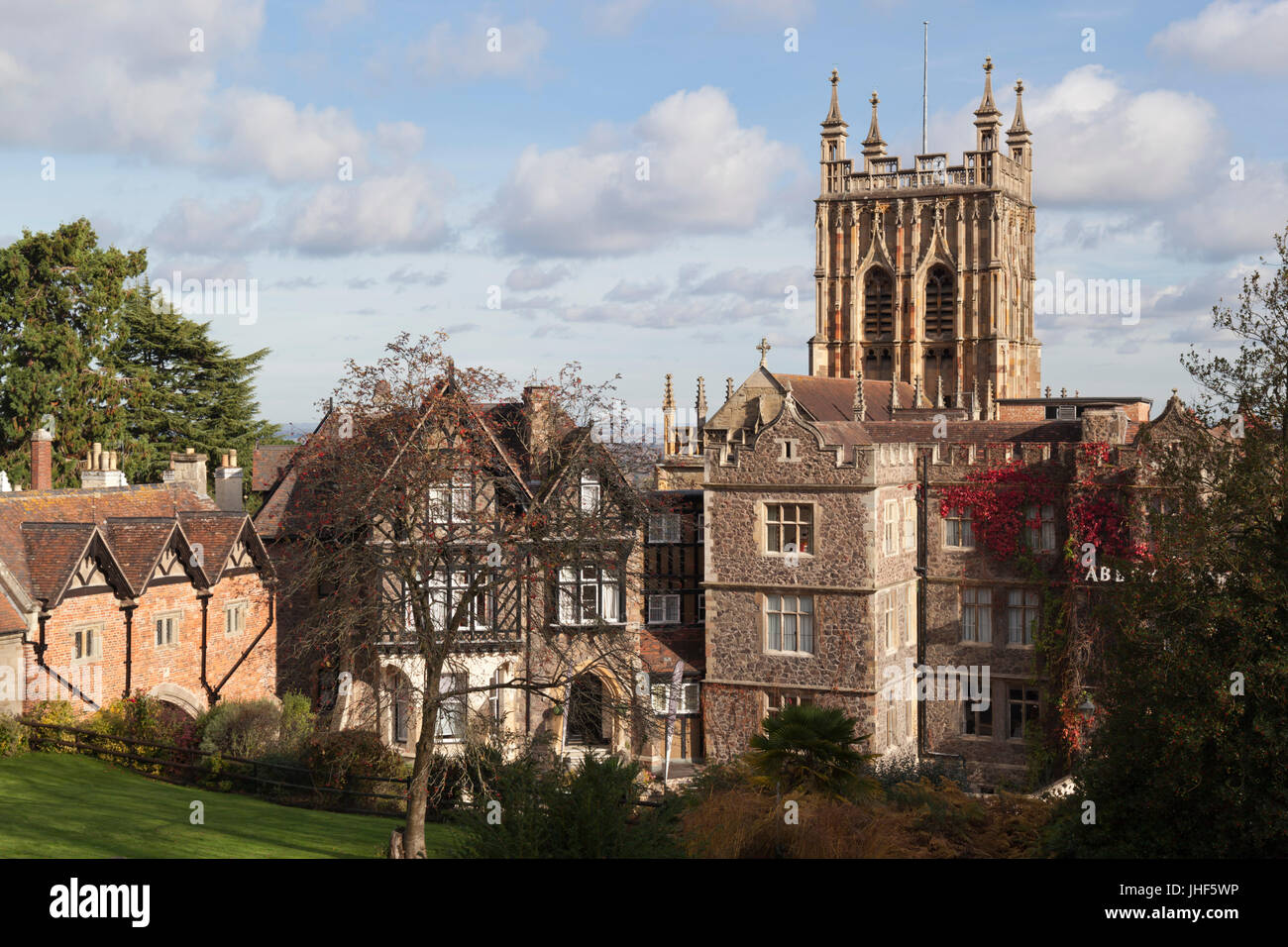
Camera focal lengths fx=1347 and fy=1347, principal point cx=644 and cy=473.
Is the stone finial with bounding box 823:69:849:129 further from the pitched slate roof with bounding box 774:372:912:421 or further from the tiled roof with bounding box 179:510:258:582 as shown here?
the tiled roof with bounding box 179:510:258:582

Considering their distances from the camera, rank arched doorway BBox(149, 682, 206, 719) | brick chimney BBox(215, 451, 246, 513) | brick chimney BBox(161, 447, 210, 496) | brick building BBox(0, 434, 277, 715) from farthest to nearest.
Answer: brick chimney BBox(215, 451, 246, 513)
brick chimney BBox(161, 447, 210, 496)
arched doorway BBox(149, 682, 206, 719)
brick building BBox(0, 434, 277, 715)

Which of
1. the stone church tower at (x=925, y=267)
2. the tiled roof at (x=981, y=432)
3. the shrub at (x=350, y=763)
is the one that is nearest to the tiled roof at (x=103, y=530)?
the shrub at (x=350, y=763)

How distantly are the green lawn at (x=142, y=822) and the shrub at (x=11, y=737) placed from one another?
0.24m

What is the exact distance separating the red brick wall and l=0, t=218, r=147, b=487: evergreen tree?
1953 cm

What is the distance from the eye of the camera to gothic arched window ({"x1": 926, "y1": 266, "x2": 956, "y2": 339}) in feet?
A: 245

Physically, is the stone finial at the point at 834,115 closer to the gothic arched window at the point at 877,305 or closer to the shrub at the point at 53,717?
the gothic arched window at the point at 877,305

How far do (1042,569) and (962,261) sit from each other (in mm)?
41742

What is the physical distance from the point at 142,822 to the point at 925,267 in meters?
60.4

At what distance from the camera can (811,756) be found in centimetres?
2322

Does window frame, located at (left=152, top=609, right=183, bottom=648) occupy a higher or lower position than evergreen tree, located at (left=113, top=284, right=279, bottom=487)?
lower

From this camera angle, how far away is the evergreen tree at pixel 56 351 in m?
52.4

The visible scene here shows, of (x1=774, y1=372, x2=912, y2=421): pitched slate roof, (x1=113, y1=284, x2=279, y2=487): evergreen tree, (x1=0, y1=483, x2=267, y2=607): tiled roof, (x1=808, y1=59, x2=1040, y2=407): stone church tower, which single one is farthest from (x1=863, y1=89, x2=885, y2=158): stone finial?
(x1=0, y1=483, x2=267, y2=607): tiled roof
